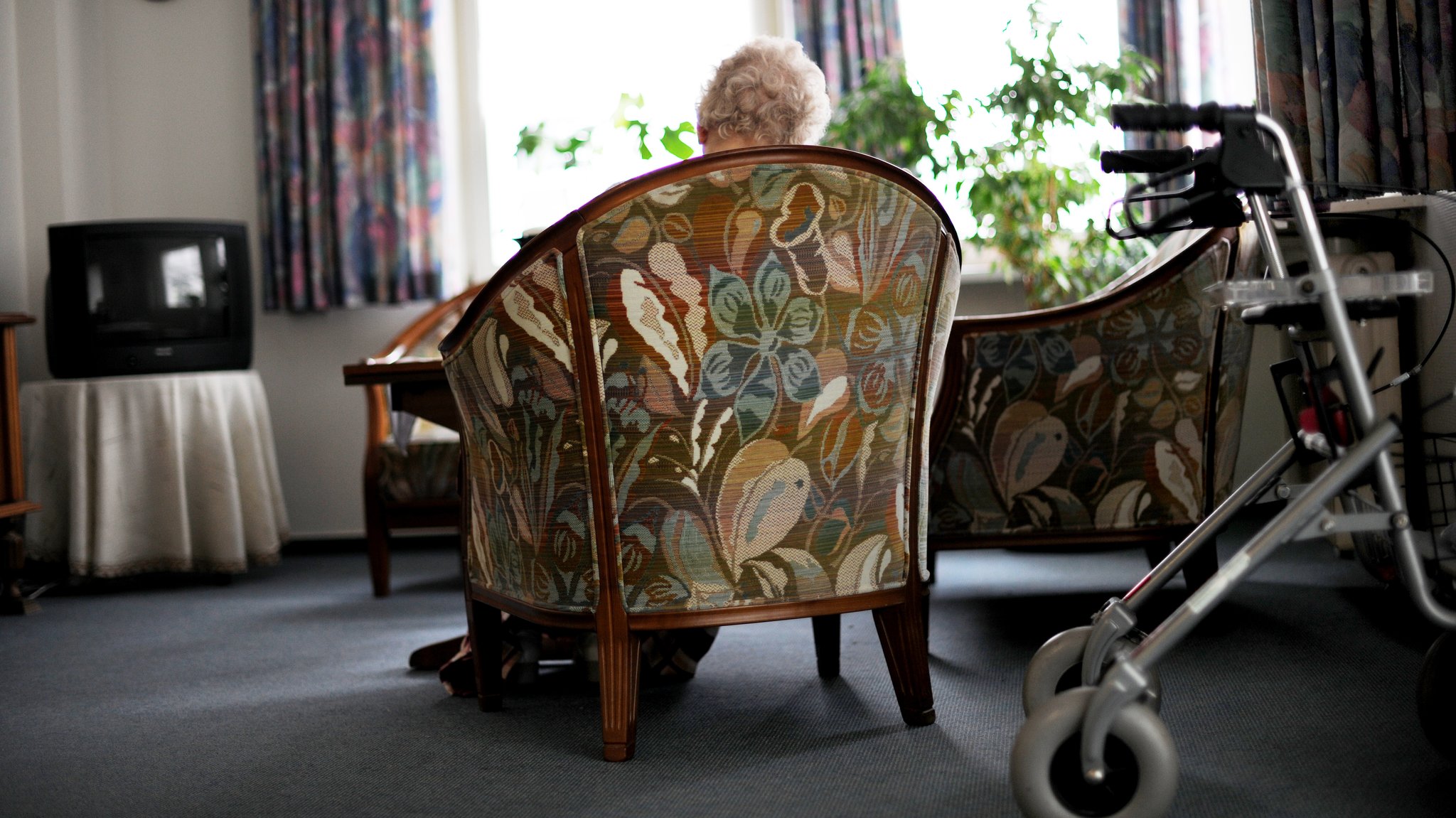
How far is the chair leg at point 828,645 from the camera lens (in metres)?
1.97

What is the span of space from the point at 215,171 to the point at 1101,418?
3.53 metres

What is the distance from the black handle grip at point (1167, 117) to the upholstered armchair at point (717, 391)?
14.4 inches

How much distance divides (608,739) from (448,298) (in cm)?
287

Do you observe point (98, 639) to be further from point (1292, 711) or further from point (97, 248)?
point (1292, 711)

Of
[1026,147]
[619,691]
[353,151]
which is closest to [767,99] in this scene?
[619,691]

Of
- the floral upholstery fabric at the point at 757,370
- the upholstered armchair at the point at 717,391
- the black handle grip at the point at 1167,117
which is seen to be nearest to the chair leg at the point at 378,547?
the upholstered armchair at the point at 717,391

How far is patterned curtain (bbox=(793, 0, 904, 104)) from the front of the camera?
3.90 m

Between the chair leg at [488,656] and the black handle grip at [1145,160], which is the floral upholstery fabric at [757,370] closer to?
the black handle grip at [1145,160]

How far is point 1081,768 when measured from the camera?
119 cm

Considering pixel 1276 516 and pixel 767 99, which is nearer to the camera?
pixel 1276 516

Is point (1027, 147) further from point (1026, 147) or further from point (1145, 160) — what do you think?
point (1145, 160)

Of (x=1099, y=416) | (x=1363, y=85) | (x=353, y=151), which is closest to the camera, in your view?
(x=1099, y=416)

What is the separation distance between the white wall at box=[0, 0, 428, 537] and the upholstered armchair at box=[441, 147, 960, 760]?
2877 millimetres

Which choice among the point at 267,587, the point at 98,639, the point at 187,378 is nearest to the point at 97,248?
the point at 187,378
